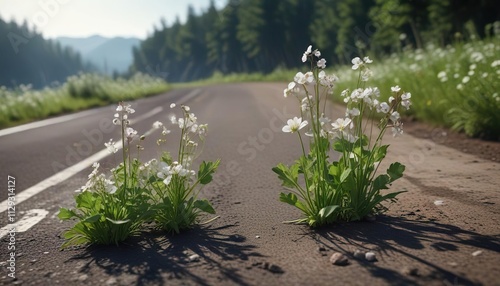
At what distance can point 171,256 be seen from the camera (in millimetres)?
2449

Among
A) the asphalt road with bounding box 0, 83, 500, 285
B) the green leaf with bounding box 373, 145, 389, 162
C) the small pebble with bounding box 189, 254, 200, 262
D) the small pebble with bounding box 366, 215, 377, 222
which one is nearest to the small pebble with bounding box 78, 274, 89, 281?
the asphalt road with bounding box 0, 83, 500, 285

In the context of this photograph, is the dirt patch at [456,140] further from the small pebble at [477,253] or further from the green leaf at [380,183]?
the small pebble at [477,253]

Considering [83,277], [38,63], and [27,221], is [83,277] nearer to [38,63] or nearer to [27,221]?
[27,221]

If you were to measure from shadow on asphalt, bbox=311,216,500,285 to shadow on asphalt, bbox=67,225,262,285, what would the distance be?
19.6 inches

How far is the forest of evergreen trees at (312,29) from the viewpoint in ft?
65.5

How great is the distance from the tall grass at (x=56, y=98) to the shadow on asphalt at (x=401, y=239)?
422 inches

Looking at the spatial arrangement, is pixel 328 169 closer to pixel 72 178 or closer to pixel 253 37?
pixel 72 178

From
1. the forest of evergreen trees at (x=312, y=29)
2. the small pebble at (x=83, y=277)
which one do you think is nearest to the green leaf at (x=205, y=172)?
the small pebble at (x=83, y=277)

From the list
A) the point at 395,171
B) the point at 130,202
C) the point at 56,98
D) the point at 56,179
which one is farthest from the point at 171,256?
the point at 56,98

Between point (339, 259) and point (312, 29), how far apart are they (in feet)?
213

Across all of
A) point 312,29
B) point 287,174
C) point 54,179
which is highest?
point 312,29

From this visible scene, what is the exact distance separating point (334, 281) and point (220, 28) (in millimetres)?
81053

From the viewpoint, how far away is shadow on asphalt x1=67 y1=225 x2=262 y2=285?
2186mm

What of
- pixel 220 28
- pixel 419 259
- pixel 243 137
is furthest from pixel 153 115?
pixel 220 28
